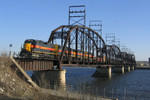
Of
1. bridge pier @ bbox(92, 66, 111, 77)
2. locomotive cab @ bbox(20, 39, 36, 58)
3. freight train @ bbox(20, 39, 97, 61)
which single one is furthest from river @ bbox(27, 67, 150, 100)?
bridge pier @ bbox(92, 66, 111, 77)

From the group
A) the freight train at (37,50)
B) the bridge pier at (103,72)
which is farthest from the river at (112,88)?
the bridge pier at (103,72)

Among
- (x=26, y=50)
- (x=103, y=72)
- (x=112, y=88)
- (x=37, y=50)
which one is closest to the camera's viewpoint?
(x=26, y=50)

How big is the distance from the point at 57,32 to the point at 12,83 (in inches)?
1727

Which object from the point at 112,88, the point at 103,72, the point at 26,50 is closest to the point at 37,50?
the point at 26,50

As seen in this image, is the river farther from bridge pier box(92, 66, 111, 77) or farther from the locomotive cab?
bridge pier box(92, 66, 111, 77)

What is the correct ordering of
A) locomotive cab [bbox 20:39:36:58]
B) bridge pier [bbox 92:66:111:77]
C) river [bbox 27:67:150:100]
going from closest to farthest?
river [bbox 27:67:150:100] < locomotive cab [bbox 20:39:36:58] < bridge pier [bbox 92:66:111:77]

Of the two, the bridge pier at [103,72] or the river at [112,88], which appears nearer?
the river at [112,88]

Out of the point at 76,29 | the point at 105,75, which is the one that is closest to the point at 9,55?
the point at 76,29

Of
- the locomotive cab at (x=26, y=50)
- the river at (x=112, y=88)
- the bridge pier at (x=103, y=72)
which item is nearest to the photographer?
the river at (x=112, y=88)

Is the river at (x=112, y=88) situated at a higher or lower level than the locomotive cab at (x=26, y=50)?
lower

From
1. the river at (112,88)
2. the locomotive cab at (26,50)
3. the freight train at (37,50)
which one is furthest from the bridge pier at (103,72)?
the locomotive cab at (26,50)

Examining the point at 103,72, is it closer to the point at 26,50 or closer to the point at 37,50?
the point at 37,50

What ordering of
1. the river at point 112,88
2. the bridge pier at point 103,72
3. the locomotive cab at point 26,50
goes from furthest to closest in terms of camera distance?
the bridge pier at point 103,72 < the locomotive cab at point 26,50 < the river at point 112,88

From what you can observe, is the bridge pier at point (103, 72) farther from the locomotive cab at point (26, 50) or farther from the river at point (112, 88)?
the locomotive cab at point (26, 50)
